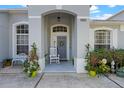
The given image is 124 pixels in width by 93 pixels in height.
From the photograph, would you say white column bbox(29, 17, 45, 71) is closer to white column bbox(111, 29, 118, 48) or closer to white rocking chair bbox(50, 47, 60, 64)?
white rocking chair bbox(50, 47, 60, 64)

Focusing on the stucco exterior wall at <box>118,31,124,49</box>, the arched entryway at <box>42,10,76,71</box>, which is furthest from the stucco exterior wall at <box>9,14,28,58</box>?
the stucco exterior wall at <box>118,31,124,49</box>

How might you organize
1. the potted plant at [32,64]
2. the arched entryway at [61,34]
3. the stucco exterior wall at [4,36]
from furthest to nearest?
1. the arched entryway at [61,34]
2. the stucco exterior wall at [4,36]
3. the potted plant at [32,64]

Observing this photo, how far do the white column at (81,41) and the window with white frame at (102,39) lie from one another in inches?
124

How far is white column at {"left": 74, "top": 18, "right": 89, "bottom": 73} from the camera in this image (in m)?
11.4

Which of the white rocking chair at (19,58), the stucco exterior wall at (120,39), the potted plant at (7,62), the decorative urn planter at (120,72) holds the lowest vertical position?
the decorative urn planter at (120,72)

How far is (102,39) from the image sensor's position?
47.3ft

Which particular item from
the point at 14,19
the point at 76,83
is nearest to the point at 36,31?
the point at 14,19

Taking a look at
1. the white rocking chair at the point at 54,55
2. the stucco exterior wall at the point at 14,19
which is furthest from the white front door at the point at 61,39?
the stucco exterior wall at the point at 14,19

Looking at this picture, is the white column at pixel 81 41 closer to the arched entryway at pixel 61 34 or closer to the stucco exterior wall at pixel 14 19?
Answer: the arched entryway at pixel 61 34

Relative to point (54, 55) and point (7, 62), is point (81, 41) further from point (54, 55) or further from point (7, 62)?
point (7, 62)

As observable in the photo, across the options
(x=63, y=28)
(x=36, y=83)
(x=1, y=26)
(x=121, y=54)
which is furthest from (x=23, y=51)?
(x=121, y=54)

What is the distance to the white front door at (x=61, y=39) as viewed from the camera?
51.4 feet
